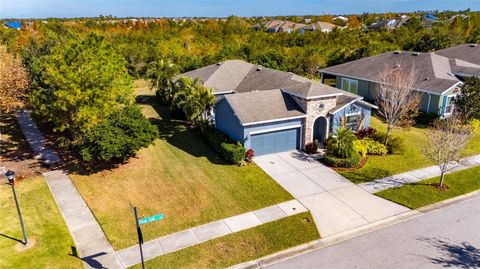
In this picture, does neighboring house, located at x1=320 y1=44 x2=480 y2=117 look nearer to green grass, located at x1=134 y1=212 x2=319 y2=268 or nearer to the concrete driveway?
the concrete driveway

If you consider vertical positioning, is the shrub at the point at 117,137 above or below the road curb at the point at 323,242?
above

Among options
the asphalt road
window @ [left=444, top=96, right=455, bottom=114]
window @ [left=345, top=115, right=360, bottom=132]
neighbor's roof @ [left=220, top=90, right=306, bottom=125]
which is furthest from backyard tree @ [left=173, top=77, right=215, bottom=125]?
window @ [left=444, top=96, right=455, bottom=114]

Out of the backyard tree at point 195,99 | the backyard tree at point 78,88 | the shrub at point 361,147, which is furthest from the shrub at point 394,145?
the backyard tree at point 78,88

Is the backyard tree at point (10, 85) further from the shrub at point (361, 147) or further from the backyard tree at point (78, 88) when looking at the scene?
the shrub at point (361, 147)

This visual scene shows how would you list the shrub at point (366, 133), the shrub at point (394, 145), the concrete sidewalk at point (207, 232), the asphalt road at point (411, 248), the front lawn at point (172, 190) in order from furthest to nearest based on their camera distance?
the shrub at point (366, 133) < the shrub at point (394, 145) < the front lawn at point (172, 190) < the concrete sidewalk at point (207, 232) < the asphalt road at point (411, 248)

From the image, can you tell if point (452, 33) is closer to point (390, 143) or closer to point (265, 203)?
point (390, 143)
